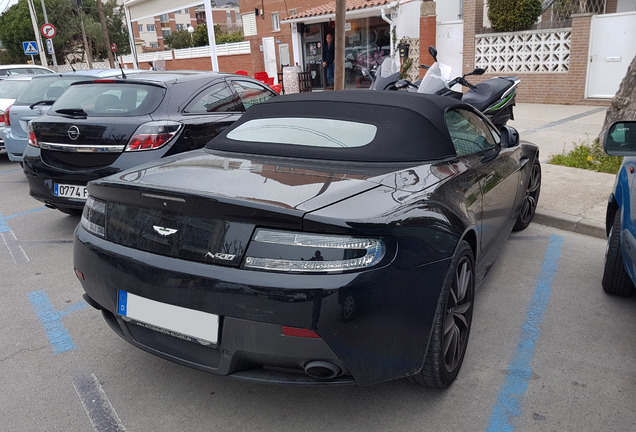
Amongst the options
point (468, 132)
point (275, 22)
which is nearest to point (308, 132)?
point (468, 132)

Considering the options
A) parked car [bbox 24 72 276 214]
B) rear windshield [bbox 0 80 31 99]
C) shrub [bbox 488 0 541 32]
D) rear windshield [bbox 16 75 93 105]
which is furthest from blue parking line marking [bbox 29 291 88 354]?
shrub [bbox 488 0 541 32]

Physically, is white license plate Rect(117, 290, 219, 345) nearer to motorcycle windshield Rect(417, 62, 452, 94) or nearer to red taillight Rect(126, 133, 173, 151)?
red taillight Rect(126, 133, 173, 151)

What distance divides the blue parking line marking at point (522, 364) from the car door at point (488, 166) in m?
0.50

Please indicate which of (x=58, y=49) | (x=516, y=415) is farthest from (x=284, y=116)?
(x=58, y=49)

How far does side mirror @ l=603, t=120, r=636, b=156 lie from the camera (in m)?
3.03

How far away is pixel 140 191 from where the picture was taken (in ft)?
8.09

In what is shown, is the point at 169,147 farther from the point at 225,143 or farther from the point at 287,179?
the point at 287,179

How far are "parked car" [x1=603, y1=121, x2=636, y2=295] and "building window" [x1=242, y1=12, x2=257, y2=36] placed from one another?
27.3 metres

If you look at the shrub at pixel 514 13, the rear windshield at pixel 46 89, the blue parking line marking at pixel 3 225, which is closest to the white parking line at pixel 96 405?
the blue parking line marking at pixel 3 225

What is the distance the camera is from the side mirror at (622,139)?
3025 mm

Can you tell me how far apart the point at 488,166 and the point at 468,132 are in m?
0.29

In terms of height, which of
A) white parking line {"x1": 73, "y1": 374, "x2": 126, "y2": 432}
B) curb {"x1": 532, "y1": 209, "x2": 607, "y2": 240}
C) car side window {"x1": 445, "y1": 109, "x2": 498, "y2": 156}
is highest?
car side window {"x1": 445, "y1": 109, "x2": 498, "y2": 156}

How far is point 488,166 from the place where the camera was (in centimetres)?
349

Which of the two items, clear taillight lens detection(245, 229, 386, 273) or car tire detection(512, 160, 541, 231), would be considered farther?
car tire detection(512, 160, 541, 231)
